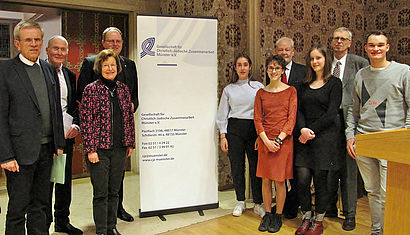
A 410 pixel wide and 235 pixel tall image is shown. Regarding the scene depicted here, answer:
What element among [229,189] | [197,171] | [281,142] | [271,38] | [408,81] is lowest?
[229,189]

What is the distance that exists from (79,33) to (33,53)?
2.75m

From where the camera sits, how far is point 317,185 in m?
2.94

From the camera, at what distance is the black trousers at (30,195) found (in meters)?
2.23

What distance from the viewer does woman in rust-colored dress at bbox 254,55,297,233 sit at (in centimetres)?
298

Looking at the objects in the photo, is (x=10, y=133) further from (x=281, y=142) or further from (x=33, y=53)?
(x=281, y=142)

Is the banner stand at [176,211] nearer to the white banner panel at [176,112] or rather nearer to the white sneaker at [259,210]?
the white banner panel at [176,112]

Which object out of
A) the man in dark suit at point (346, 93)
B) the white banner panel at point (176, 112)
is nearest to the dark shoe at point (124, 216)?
the white banner panel at point (176, 112)

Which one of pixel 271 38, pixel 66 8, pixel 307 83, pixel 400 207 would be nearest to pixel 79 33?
pixel 66 8

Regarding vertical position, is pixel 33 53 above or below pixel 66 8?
below

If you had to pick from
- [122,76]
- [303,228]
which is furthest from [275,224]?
[122,76]

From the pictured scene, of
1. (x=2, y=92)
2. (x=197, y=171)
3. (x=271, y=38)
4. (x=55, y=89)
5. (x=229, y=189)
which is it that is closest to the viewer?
(x=2, y=92)

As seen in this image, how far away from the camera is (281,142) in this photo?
2959mm

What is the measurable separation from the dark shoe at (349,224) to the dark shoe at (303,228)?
1.12 feet

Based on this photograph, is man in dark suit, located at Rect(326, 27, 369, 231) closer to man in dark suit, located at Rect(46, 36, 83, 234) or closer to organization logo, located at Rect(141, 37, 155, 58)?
organization logo, located at Rect(141, 37, 155, 58)
